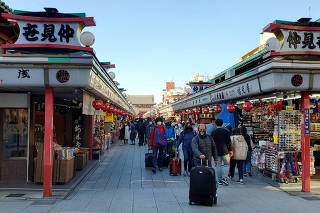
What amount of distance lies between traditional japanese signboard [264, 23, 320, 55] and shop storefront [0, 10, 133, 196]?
16.8 feet

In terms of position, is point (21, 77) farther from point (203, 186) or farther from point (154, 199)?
point (203, 186)

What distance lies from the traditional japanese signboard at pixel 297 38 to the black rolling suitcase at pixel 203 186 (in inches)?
157

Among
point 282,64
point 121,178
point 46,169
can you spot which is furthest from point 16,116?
point 282,64

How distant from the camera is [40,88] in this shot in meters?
8.56

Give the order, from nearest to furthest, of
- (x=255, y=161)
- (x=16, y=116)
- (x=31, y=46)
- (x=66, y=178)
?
(x=31, y=46), (x=66, y=178), (x=16, y=116), (x=255, y=161)

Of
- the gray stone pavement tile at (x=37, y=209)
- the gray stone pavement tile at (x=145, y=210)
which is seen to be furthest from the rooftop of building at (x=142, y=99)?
the gray stone pavement tile at (x=145, y=210)

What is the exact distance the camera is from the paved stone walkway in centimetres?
670

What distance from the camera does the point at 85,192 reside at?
830 cm

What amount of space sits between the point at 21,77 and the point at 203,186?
533 centimetres

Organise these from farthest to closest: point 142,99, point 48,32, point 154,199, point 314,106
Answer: point 142,99
point 314,106
point 48,32
point 154,199

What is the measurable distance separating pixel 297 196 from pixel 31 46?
26.3 feet

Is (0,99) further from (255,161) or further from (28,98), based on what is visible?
(255,161)

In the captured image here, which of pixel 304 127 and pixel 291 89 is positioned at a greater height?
pixel 291 89

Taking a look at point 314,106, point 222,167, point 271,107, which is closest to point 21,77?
point 222,167
